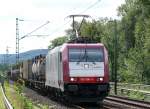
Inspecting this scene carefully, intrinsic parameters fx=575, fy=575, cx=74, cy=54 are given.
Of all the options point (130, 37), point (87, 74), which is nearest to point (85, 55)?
point (87, 74)

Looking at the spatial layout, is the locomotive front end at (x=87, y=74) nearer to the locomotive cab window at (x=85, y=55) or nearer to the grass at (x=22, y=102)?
the locomotive cab window at (x=85, y=55)

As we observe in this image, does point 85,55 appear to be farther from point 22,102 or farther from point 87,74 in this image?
point 22,102

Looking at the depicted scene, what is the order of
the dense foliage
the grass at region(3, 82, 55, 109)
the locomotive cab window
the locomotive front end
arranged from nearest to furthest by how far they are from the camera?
the grass at region(3, 82, 55, 109), the locomotive front end, the locomotive cab window, the dense foliage

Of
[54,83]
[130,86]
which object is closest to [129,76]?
[130,86]

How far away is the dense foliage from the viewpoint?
255ft

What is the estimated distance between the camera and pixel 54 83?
33.0 m

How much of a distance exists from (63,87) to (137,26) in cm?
5719

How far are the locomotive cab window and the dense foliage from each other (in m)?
40.5

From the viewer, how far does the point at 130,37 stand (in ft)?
308

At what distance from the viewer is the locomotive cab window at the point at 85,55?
96.3 feet

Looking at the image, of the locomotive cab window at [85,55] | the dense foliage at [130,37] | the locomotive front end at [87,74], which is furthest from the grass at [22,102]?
the dense foliage at [130,37]

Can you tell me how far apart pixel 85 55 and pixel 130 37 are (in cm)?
6509

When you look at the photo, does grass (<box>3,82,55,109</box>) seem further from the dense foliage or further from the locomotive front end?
the dense foliage

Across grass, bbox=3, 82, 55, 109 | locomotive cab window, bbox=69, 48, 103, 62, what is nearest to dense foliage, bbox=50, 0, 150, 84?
grass, bbox=3, 82, 55, 109
